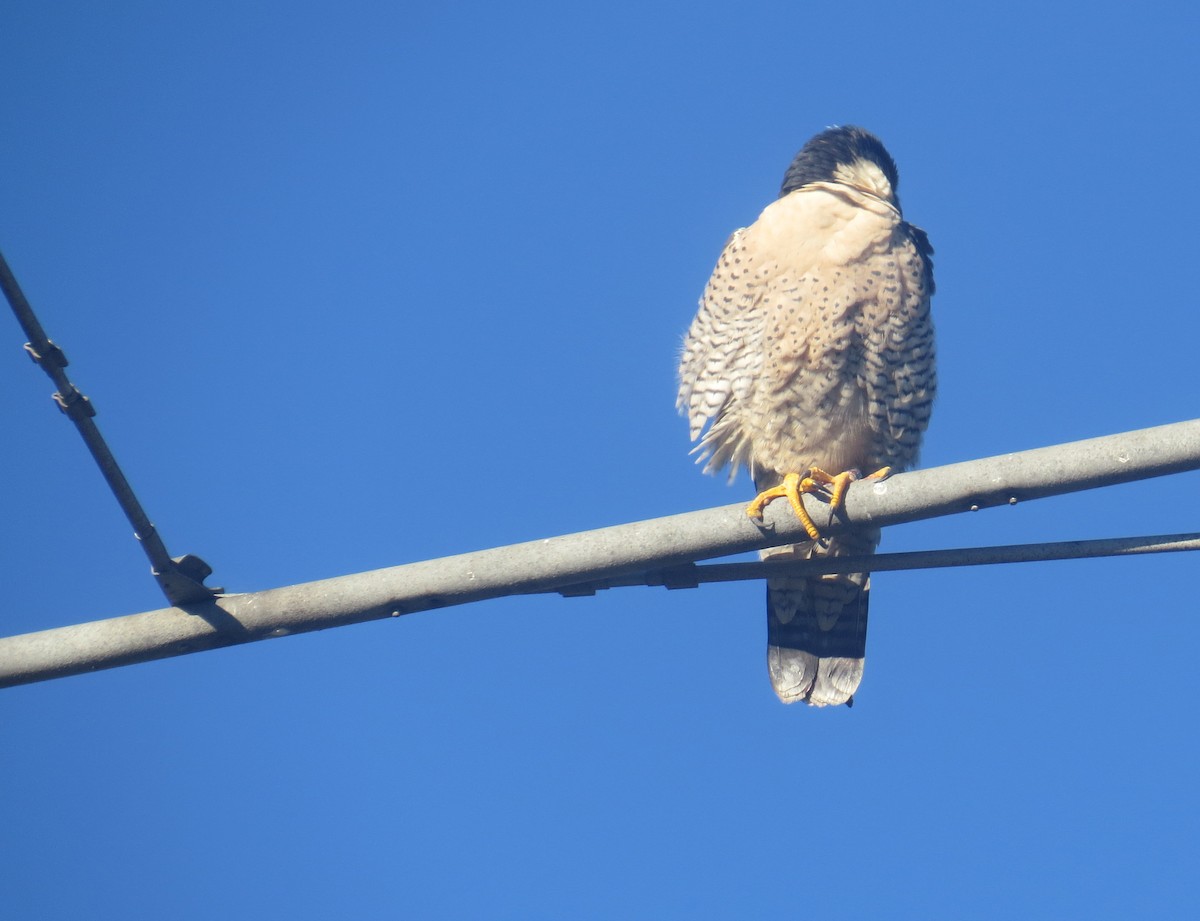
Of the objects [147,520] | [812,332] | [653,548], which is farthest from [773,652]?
[147,520]

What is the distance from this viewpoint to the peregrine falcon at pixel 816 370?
17.6 feet

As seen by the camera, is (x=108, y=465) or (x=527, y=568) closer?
(x=527, y=568)

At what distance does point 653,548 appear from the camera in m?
3.23

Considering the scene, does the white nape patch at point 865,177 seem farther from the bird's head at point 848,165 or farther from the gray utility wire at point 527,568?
the gray utility wire at point 527,568

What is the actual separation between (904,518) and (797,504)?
0.39m

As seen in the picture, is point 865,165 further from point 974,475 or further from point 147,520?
point 147,520

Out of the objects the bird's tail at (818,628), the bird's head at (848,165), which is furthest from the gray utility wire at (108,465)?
the bird's head at (848,165)

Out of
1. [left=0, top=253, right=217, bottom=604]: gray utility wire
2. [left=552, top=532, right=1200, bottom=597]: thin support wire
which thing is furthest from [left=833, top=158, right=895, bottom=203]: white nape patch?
[left=0, top=253, right=217, bottom=604]: gray utility wire

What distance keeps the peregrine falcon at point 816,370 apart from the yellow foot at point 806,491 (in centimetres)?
95

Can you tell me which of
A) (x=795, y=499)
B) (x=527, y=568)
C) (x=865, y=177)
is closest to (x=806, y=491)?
(x=795, y=499)

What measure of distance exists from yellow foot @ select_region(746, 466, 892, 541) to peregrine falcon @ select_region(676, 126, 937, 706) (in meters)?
0.95

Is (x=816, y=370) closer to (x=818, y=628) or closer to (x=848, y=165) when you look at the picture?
(x=818, y=628)

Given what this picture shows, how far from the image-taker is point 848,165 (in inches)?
247

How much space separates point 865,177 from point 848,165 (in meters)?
0.10
